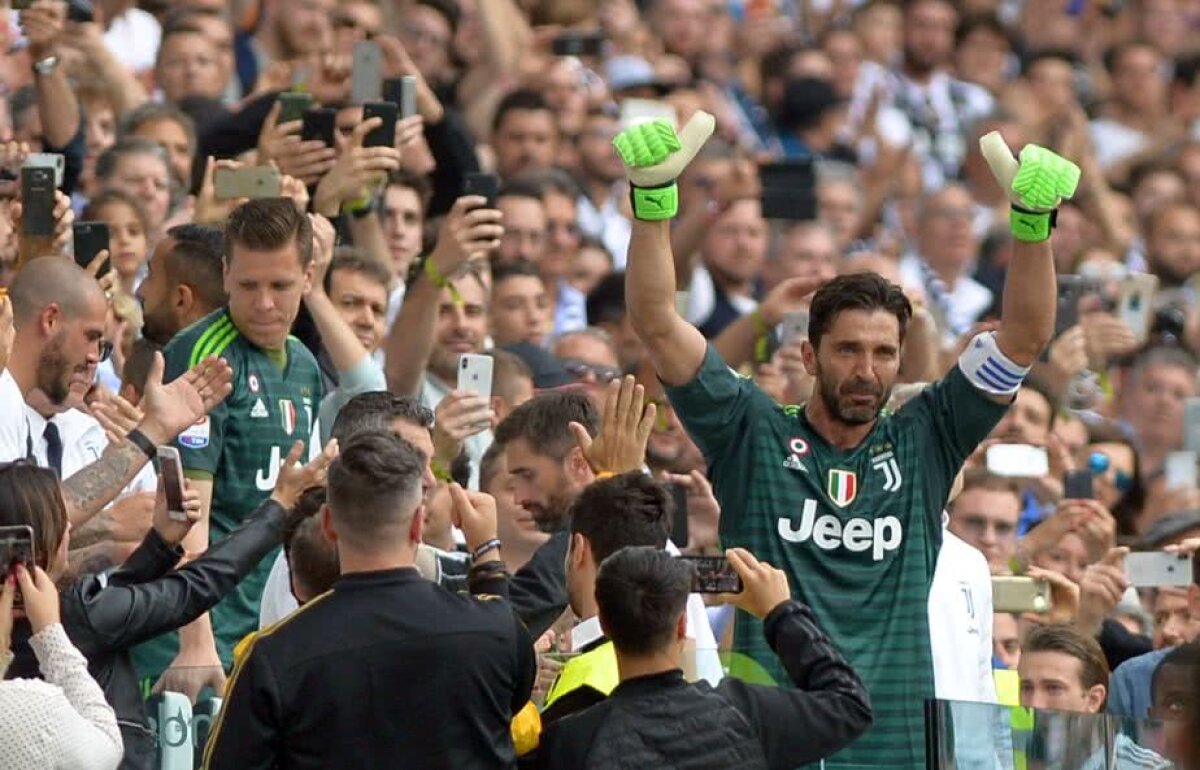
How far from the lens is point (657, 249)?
7.44m

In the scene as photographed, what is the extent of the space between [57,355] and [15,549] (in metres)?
2.12

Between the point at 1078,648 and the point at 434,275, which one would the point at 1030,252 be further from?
the point at 434,275

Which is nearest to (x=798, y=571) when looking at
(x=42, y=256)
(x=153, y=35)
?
(x=42, y=256)

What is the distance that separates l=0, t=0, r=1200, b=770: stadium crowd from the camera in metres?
6.11

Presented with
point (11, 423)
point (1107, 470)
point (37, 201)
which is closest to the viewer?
point (11, 423)

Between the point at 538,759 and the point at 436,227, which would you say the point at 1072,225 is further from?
the point at 538,759

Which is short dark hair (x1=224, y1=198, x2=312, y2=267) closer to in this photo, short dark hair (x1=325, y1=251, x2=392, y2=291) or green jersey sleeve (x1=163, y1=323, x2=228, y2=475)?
green jersey sleeve (x1=163, y1=323, x2=228, y2=475)

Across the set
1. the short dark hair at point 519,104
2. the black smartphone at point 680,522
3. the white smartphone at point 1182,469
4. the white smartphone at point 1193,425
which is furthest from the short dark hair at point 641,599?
the short dark hair at point 519,104

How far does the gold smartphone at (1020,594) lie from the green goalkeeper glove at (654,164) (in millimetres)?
2240

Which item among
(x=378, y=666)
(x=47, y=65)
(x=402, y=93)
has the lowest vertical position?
(x=378, y=666)

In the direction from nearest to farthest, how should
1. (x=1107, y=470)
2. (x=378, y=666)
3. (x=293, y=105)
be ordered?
(x=378, y=666), (x=293, y=105), (x=1107, y=470)

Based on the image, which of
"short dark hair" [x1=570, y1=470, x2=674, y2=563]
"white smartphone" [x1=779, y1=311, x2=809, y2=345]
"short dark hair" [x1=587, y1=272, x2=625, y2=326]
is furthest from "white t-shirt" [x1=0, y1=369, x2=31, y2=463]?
"short dark hair" [x1=587, y1=272, x2=625, y2=326]

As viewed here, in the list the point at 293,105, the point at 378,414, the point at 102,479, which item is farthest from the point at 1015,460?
the point at 102,479

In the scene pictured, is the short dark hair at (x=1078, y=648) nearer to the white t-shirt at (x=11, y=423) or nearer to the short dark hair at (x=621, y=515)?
the short dark hair at (x=621, y=515)
